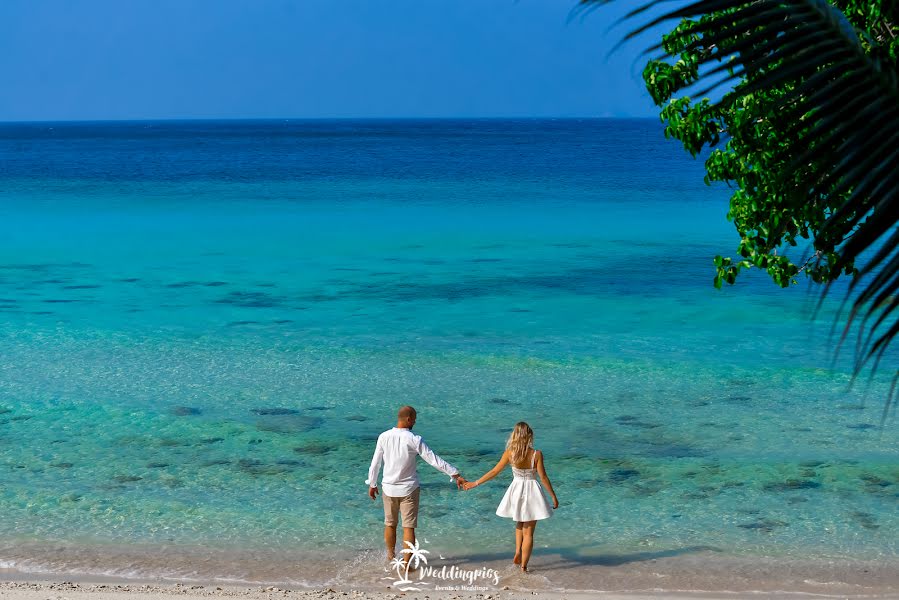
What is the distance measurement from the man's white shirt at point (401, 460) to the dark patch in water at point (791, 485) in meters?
5.40

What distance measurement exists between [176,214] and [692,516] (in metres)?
44.7

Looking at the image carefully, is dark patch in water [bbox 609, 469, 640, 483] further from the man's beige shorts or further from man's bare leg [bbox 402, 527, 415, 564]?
the man's beige shorts

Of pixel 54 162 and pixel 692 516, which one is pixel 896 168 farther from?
pixel 54 162

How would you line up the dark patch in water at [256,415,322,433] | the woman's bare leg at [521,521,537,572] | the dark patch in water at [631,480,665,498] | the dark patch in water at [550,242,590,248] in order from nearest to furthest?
the woman's bare leg at [521,521,537,572]
the dark patch in water at [631,480,665,498]
the dark patch in water at [256,415,322,433]
the dark patch in water at [550,242,590,248]

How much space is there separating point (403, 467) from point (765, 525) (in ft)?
15.7

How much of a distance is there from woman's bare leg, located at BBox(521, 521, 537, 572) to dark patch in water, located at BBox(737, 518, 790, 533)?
301 centimetres

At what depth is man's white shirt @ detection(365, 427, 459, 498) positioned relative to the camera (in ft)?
31.1

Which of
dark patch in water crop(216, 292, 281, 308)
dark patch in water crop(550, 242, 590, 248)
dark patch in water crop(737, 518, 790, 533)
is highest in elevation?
dark patch in water crop(550, 242, 590, 248)

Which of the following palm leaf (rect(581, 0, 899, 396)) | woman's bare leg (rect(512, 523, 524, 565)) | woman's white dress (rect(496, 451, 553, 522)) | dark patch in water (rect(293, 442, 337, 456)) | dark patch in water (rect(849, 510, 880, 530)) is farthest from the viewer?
dark patch in water (rect(293, 442, 337, 456))

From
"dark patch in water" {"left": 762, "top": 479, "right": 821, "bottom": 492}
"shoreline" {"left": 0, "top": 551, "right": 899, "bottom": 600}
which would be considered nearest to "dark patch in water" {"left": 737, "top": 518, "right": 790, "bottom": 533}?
"shoreline" {"left": 0, "top": 551, "right": 899, "bottom": 600}

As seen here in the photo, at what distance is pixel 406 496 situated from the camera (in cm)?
977

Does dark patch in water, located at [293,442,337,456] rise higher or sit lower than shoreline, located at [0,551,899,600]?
higher

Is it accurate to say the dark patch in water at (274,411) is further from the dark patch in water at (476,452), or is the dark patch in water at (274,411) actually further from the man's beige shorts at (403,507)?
the man's beige shorts at (403,507)

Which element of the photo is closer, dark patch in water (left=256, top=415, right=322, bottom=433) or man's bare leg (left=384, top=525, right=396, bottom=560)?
man's bare leg (left=384, top=525, right=396, bottom=560)
